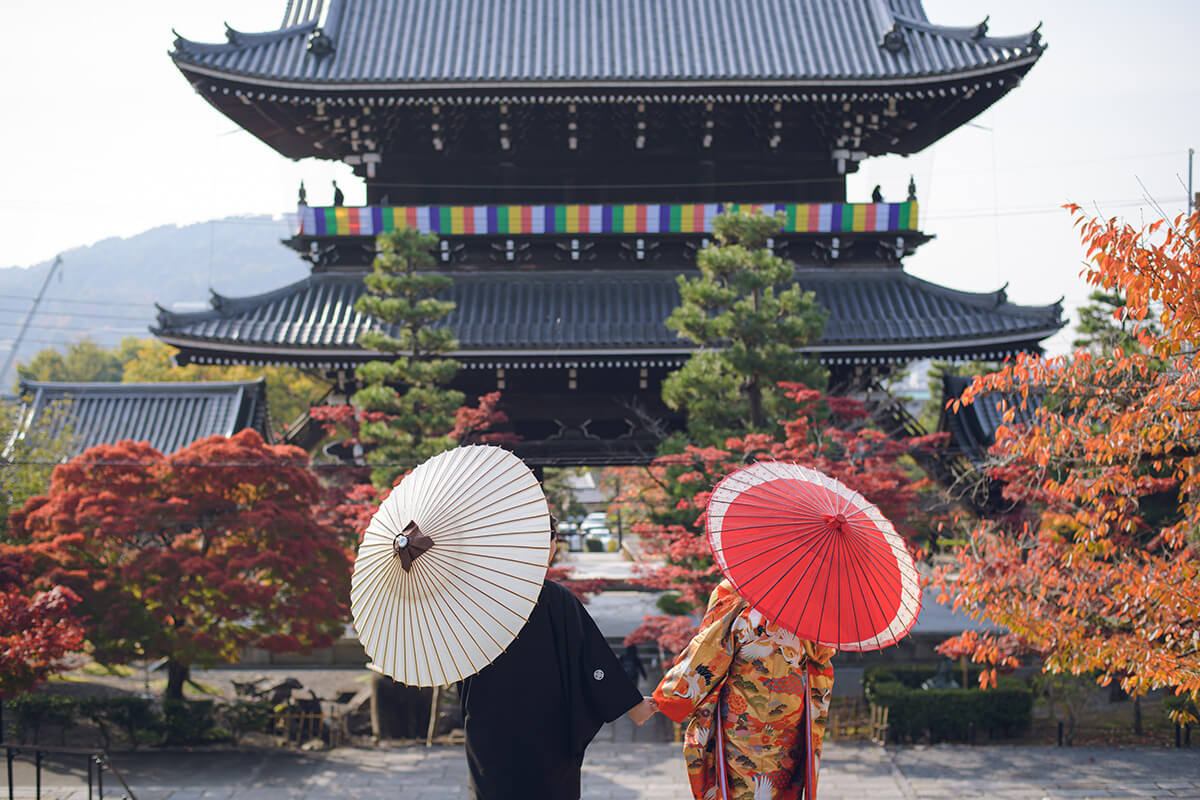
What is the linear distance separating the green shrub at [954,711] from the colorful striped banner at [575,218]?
7.33 meters

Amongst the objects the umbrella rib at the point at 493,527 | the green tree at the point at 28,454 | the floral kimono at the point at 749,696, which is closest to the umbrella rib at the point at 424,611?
the umbrella rib at the point at 493,527

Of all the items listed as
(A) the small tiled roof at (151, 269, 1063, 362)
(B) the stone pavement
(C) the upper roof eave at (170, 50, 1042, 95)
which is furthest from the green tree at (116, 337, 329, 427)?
(B) the stone pavement

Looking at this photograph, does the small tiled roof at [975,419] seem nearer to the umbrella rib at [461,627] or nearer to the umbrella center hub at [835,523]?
the umbrella center hub at [835,523]

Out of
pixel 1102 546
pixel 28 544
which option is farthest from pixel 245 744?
pixel 1102 546

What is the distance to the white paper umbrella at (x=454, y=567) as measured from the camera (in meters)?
3.18

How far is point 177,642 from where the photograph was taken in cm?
1001

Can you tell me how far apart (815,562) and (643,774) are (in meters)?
7.14

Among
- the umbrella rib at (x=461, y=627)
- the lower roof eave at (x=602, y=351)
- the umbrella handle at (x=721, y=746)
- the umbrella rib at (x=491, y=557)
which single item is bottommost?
the umbrella handle at (x=721, y=746)

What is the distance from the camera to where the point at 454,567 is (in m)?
3.19

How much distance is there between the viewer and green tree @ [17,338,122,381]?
143ft

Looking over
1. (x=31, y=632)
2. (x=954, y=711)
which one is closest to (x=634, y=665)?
(x=954, y=711)

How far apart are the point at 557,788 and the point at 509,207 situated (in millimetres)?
11725

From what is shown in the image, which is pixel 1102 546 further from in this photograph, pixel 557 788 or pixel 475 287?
pixel 475 287

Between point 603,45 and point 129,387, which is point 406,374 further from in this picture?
point 129,387
